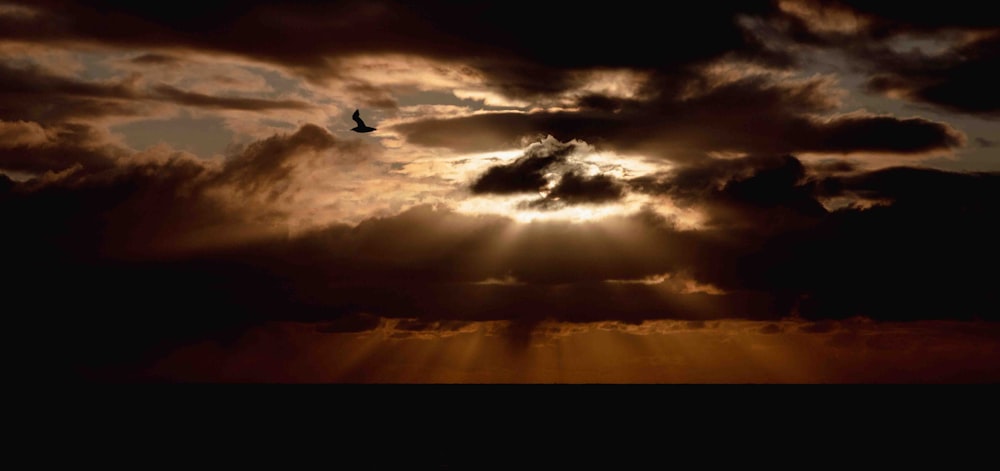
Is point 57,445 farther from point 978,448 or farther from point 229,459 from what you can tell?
point 978,448

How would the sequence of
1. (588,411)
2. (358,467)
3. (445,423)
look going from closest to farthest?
(358,467) < (445,423) < (588,411)

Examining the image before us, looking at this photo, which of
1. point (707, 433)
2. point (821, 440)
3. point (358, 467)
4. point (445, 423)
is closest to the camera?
point (358, 467)

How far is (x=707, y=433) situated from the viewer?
369 ft

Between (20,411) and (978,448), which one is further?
(20,411)

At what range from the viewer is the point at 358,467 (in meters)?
76.1

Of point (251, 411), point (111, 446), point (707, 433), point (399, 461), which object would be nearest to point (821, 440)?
point (707, 433)

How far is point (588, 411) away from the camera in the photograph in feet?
566

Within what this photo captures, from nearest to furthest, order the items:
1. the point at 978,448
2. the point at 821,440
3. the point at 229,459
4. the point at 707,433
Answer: the point at 229,459
the point at 978,448
the point at 821,440
the point at 707,433

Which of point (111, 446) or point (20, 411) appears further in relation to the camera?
point (20, 411)

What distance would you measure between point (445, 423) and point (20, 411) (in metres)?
82.3

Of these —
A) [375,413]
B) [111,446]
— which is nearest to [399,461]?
[111,446]

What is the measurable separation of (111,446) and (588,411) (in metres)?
95.1

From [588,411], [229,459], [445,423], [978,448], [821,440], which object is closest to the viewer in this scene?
[229,459]

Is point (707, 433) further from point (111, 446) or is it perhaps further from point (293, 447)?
point (111, 446)
